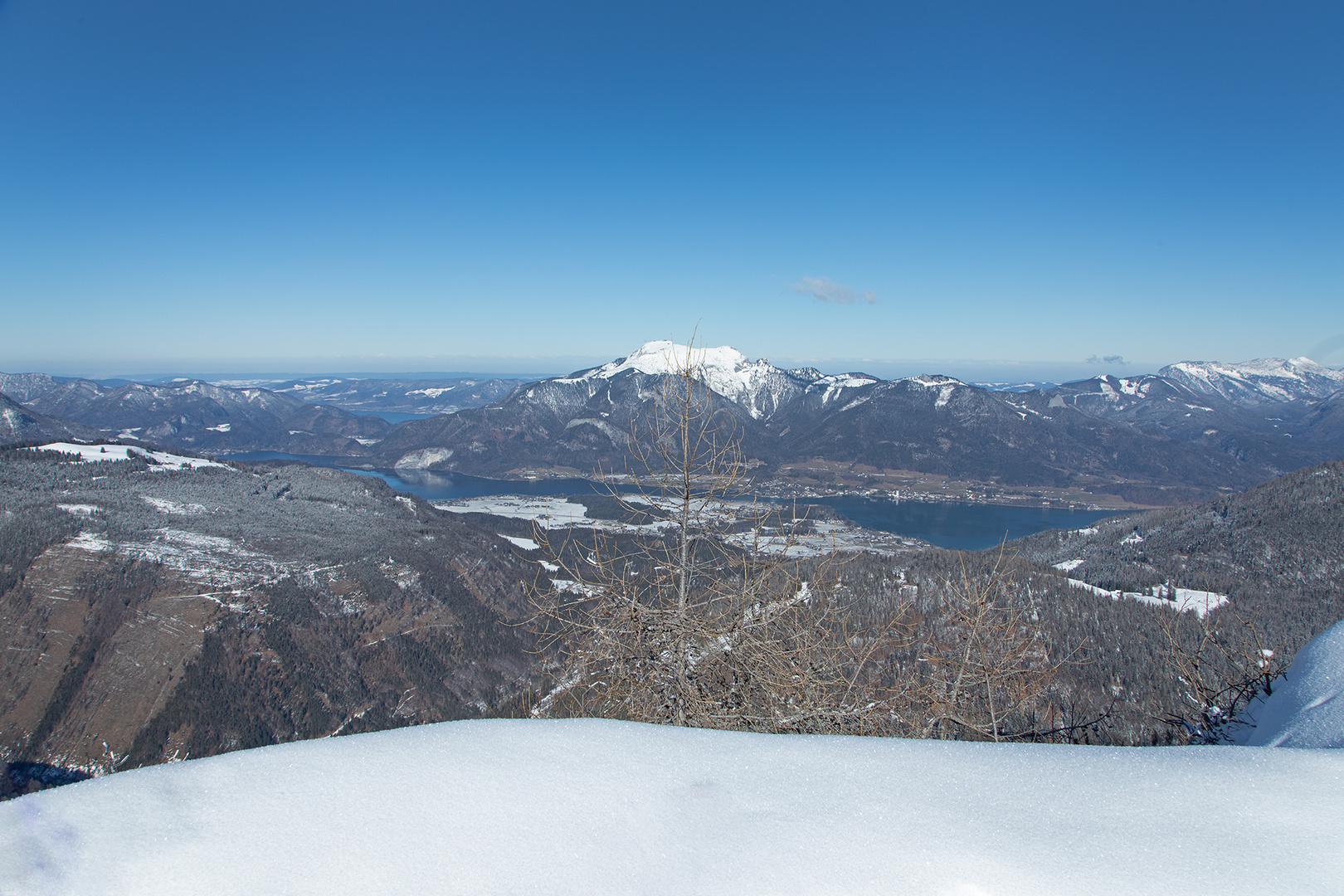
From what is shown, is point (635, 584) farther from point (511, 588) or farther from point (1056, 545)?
point (1056, 545)

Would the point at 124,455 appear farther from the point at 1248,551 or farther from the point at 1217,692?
the point at 1248,551

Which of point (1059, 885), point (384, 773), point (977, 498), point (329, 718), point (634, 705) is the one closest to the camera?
point (1059, 885)

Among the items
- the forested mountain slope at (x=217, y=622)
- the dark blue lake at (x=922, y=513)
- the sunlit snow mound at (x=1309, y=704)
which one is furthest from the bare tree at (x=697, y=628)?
the dark blue lake at (x=922, y=513)

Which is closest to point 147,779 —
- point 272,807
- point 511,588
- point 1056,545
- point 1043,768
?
point 272,807

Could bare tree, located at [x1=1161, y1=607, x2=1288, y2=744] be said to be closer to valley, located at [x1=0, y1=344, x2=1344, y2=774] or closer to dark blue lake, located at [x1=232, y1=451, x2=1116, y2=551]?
valley, located at [x1=0, y1=344, x2=1344, y2=774]

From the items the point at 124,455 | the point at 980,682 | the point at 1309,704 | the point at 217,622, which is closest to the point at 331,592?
the point at 217,622

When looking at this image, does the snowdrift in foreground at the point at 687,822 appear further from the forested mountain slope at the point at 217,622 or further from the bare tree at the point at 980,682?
the forested mountain slope at the point at 217,622
